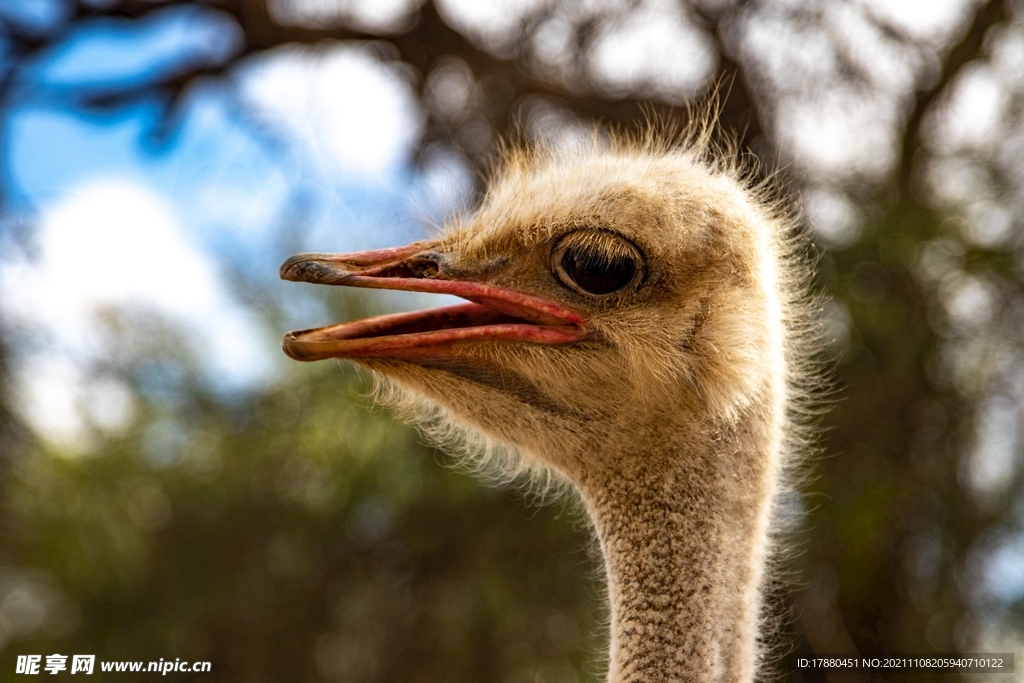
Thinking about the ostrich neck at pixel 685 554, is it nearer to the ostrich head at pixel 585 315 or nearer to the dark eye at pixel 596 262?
the ostrich head at pixel 585 315

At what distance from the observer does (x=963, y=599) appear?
4.12 m

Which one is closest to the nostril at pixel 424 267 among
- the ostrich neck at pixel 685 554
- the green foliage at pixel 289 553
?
the ostrich neck at pixel 685 554

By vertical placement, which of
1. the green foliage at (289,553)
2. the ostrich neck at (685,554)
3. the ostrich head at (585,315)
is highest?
the green foliage at (289,553)

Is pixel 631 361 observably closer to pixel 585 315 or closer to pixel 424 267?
pixel 585 315

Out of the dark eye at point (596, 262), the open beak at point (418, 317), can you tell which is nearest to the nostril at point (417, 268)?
the open beak at point (418, 317)

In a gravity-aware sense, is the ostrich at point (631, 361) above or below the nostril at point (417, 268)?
below

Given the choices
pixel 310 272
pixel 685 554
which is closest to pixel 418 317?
pixel 310 272

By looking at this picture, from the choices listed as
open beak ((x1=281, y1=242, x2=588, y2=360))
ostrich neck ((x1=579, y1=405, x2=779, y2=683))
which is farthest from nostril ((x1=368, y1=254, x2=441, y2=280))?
ostrich neck ((x1=579, y1=405, x2=779, y2=683))

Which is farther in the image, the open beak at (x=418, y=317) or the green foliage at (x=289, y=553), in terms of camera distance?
the green foliage at (x=289, y=553)

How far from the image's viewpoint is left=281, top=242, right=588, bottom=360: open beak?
1.53 meters

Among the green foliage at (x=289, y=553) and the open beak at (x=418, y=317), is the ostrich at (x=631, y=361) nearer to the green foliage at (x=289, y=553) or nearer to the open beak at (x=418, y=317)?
the open beak at (x=418, y=317)

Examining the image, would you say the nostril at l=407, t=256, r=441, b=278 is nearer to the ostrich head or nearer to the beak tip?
the ostrich head

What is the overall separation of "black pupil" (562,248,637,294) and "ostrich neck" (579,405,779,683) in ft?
0.84

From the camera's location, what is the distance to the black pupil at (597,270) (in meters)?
1.58
